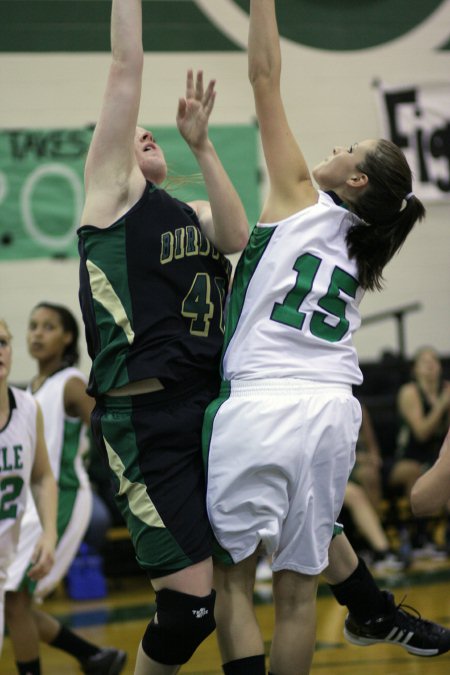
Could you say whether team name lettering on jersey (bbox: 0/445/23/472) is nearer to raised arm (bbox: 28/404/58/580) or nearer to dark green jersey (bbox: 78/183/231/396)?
raised arm (bbox: 28/404/58/580)

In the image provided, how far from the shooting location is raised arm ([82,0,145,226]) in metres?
3.24

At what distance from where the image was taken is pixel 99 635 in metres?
6.19

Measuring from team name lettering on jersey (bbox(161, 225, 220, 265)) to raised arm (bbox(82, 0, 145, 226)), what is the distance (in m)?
0.16

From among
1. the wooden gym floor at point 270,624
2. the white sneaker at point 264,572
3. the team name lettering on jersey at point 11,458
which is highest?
the team name lettering on jersey at point 11,458

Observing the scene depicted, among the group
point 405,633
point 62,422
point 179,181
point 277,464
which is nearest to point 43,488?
point 62,422

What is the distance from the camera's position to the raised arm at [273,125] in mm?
3314

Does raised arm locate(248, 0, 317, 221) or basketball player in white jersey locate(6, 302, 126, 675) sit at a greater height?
raised arm locate(248, 0, 317, 221)

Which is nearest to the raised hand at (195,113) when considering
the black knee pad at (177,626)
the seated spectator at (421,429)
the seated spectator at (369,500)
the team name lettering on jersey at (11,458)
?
the black knee pad at (177,626)

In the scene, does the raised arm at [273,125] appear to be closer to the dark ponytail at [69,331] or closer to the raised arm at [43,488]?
the raised arm at [43,488]

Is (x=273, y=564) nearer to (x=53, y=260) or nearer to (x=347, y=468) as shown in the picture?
(x=347, y=468)

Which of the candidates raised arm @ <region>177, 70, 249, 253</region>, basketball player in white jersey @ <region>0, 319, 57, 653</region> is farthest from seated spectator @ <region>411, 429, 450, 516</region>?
basketball player in white jersey @ <region>0, 319, 57, 653</region>

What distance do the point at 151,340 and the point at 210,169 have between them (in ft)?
1.86

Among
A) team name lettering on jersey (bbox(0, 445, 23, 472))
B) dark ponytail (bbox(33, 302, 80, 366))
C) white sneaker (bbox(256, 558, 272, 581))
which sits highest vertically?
dark ponytail (bbox(33, 302, 80, 366))

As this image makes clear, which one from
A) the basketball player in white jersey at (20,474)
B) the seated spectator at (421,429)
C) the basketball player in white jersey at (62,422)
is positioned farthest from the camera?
the seated spectator at (421,429)
